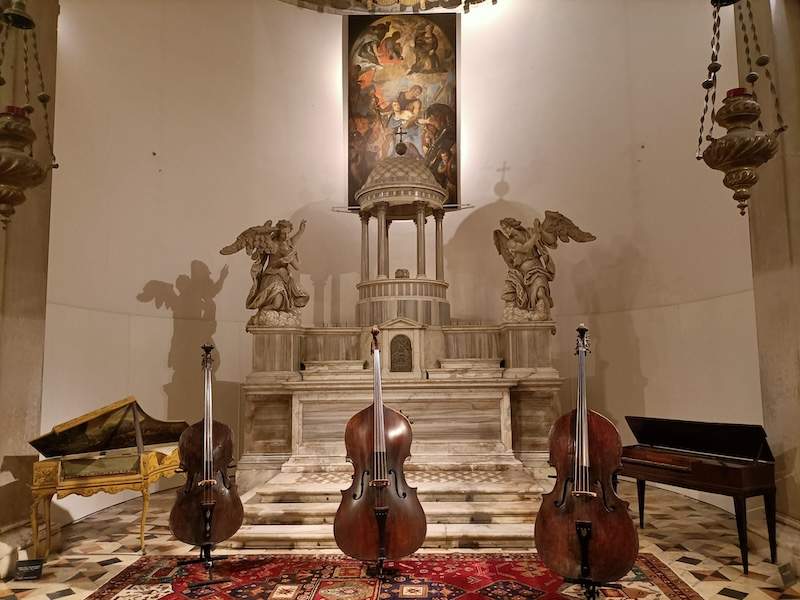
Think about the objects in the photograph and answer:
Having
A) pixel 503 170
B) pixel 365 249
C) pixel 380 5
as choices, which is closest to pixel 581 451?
pixel 365 249

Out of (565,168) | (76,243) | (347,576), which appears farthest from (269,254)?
(565,168)

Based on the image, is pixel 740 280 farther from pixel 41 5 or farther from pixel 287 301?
pixel 41 5

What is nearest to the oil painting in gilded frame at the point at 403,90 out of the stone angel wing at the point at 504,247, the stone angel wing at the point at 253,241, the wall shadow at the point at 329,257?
the wall shadow at the point at 329,257

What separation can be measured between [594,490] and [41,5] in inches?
238

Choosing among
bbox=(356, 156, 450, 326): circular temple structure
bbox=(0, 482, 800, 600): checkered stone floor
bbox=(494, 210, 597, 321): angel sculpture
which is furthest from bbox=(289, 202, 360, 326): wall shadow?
bbox=(0, 482, 800, 600): checkered stone floor

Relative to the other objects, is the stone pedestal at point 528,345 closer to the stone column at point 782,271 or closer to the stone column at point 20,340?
the stone column at point 782,271

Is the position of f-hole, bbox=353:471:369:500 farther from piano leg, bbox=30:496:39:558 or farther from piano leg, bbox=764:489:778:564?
piano leg, bbox=764:489:778:564

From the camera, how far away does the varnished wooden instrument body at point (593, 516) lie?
3264mm

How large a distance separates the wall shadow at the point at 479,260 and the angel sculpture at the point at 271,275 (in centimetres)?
304

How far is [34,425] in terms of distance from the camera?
4.89 m

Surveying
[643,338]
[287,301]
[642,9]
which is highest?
[642,9]

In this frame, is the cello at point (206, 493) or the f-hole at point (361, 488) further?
the cello at point (206, 493)

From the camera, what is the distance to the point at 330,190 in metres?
9.46

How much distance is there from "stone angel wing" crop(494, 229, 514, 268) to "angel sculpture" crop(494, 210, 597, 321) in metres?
0.01
